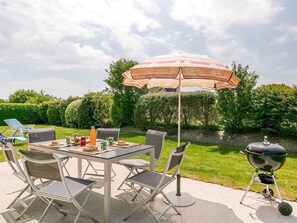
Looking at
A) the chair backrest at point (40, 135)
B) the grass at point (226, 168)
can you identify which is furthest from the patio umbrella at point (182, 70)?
the chair backrest at point (40, 135)

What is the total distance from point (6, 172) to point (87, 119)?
367 inches

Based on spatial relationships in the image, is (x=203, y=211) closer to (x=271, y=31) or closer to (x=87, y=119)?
(x=271, y=31)

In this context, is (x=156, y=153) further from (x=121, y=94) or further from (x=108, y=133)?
(x=121, y=94)

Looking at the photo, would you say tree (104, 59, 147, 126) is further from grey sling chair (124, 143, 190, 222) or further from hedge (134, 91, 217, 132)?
grey sling chair (124, 143, 190, 222)

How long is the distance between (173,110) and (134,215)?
313 inches

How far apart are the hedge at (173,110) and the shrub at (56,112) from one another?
276 inches

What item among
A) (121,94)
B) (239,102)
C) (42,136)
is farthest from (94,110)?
(42,136)

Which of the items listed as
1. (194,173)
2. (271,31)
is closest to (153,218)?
(194,173)

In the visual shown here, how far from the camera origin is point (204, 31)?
305 inches

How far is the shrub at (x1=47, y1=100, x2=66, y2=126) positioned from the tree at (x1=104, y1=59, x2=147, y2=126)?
17.2ft

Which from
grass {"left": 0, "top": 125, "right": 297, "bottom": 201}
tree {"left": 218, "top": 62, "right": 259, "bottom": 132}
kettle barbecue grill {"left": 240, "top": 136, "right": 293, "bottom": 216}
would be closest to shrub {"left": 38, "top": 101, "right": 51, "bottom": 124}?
grass {"left": 0, "top": 125, "right": 297, "bottom": 201}

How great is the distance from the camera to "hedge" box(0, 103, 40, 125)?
18.5 m

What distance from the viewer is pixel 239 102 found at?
29.3ft

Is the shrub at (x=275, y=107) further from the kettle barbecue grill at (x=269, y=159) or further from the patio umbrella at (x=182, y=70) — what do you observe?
the patio umbrella at (x=182, y=70)
